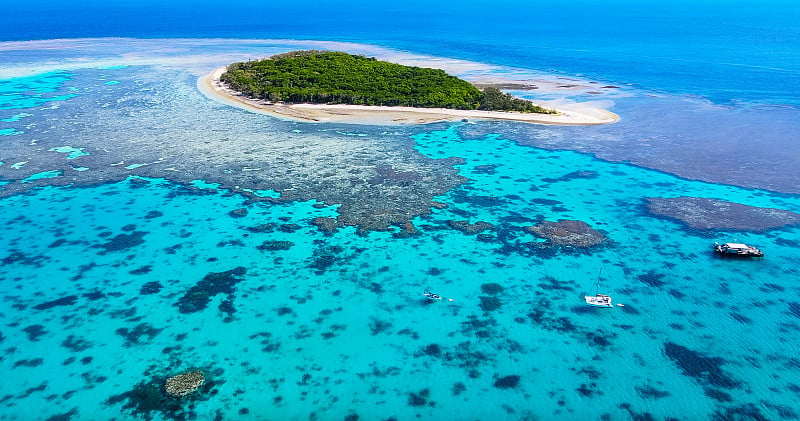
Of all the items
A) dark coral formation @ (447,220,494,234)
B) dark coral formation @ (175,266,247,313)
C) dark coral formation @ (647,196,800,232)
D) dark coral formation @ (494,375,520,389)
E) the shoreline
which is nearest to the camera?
dark coral formation @ (494,375,520,389)

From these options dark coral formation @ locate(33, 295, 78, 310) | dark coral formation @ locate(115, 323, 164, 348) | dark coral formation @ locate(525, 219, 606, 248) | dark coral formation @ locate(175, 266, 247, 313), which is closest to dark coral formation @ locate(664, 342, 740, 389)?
dark coral formation @ locate(525, 219, 606, 248)

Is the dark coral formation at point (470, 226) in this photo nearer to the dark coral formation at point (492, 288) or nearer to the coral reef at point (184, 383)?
the dark coral formation at point (492, 288)

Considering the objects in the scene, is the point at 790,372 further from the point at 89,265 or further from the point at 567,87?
the point at 567,87

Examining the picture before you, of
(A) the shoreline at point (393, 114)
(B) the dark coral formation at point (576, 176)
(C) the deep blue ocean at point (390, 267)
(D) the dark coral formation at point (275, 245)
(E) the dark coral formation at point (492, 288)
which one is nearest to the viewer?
(C) the deep blue ocean at point (390, 267)

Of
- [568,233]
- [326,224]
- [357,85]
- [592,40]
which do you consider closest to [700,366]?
[568,233]

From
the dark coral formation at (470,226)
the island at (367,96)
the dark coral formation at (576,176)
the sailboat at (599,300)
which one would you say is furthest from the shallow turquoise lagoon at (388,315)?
the island at (367,96)

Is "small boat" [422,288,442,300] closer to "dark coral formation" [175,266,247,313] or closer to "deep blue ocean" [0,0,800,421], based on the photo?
"deep blue ocean" [0,0,800,421]

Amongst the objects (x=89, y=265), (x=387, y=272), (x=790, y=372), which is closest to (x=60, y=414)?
(x=89, y=265)
